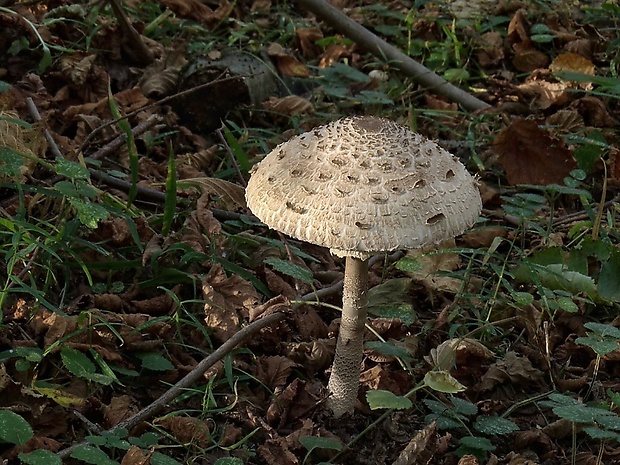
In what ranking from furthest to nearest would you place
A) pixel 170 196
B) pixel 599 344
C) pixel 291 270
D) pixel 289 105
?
pixel 289 105 < pixel 170 196 < pixel 291 270 < pixel 599 344

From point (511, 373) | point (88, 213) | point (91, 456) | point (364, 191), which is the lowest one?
point (511, 373)

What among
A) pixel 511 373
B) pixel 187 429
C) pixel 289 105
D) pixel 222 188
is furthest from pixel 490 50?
pixel 187 429

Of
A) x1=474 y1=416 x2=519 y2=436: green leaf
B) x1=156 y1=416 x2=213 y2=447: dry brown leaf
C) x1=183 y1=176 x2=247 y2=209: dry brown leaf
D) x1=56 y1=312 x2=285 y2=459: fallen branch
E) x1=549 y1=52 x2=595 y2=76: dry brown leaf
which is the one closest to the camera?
x1=56 y1=312 x2=285 y2=459: fallen branch

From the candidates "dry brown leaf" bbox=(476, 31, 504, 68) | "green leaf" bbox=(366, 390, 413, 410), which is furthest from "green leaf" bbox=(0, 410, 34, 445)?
"dry brown leaf" bbox=(476, 31, 504, 68)

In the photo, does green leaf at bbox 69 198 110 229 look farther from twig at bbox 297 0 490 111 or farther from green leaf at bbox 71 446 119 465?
twig at bbox 297 0 490 111

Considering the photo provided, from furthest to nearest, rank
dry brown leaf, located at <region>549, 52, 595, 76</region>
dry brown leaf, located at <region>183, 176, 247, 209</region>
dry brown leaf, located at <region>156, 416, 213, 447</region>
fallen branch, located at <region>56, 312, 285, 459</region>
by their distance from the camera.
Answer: dry brown leaf, located at <region>549, 52, 595, 76</region> < dry brown leaf, located at <region>183, 176, 247, 209</region> < dry brown leaf, located at <region>156, 416, 213, 447</region> < fallen branch, located at <region>56, 312, 285, 459</region>

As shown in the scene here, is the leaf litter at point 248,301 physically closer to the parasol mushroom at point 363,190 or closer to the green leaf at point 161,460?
the green leaf at point 161,460

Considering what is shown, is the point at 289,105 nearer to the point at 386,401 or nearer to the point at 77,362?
the point at 77,362
